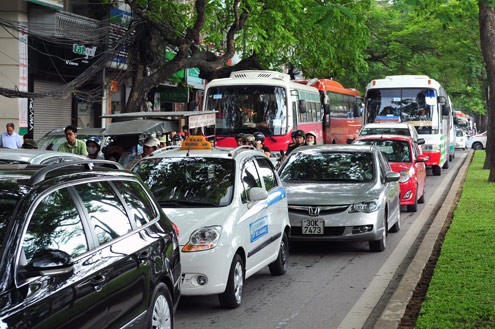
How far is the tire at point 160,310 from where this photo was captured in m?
6.45

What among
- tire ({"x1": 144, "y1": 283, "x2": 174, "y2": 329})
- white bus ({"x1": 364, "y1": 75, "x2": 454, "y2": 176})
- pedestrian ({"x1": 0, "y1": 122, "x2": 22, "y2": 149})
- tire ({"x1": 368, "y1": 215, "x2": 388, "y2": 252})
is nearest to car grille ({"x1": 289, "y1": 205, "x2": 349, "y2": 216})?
tire ({"x1": 368, "y1": 215, "x2": 388, "y2": 252})

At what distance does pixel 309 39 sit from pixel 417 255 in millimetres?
17774

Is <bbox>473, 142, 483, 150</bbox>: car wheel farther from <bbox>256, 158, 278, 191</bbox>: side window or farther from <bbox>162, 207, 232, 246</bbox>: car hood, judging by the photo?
<bbox>162, 207, 232, 246</bbox>: car hood

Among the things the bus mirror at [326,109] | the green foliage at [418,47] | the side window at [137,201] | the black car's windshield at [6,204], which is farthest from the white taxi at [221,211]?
the green foliage at [418,47]

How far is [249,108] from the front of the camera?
81.6ft

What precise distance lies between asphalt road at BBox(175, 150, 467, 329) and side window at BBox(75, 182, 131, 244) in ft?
7.43

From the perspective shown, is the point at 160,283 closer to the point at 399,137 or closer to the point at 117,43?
the point at 399,137

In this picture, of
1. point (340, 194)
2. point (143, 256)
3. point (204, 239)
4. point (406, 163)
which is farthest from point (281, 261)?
point (406, 163)

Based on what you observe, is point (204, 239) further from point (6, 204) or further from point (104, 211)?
point (6, 204)

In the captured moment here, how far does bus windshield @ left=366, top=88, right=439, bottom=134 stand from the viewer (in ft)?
99.8

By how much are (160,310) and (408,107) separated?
81.7ft

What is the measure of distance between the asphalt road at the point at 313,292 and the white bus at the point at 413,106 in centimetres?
1667

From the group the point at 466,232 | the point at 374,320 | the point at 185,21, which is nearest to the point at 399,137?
the point at 466,232

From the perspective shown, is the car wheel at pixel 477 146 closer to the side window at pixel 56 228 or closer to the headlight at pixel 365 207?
the headlight at pixel 365 207
